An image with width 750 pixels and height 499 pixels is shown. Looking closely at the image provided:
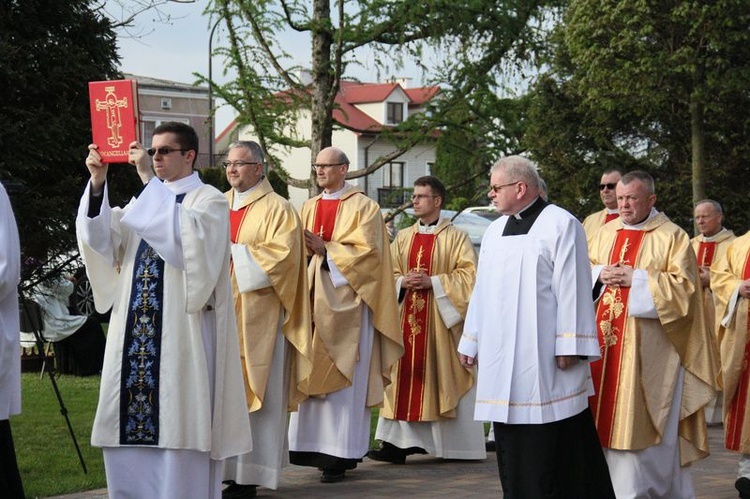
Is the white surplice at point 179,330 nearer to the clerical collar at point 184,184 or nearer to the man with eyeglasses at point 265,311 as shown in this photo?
the clerical collar at point 184,184

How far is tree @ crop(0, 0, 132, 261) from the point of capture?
347 inches

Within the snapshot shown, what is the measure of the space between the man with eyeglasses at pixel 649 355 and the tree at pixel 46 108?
3925mm

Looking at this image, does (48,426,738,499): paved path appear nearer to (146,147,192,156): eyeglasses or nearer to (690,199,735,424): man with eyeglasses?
(690,199,735,424): man with eyeglasses

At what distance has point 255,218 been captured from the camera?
8.27 meters

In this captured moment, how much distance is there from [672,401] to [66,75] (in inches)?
194

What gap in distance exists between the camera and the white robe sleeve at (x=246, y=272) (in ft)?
26.3

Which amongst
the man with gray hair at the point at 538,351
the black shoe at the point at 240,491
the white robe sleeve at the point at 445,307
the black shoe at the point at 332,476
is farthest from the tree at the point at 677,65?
the man with gray hair at the point at 538,351

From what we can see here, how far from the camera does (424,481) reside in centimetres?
885

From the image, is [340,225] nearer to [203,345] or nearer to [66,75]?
[66,75]

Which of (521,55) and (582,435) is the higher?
(521,55)

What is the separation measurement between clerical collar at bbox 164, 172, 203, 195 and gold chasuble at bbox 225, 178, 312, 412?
1.78 meters

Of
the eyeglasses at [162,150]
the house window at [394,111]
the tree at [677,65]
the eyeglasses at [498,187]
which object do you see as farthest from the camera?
the house window at [394,111]

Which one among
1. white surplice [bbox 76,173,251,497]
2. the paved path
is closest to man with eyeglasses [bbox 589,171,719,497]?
the paved path

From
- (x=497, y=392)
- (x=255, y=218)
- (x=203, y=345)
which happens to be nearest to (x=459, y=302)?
(x=255, y=218)
